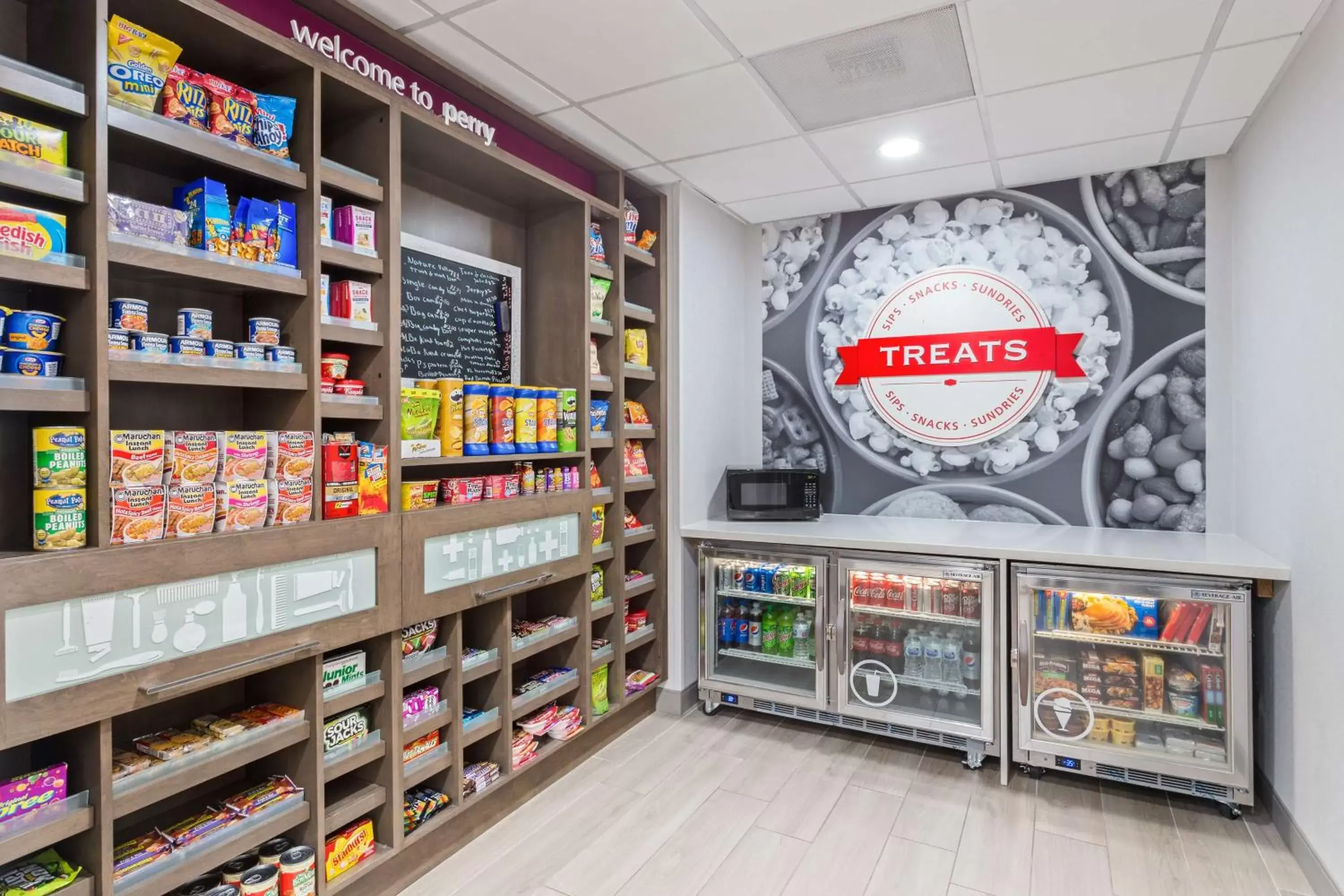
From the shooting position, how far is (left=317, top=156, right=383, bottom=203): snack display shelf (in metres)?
2.16

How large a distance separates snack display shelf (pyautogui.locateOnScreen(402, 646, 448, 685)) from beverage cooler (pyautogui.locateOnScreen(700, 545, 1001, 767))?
1.59 m

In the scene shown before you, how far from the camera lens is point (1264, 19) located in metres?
2.25

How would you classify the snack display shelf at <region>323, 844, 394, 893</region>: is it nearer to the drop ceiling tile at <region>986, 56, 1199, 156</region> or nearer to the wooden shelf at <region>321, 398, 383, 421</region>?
the wooden shelf at <region>321, 398, 383, 421</region>

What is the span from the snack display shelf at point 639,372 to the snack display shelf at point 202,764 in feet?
6.68

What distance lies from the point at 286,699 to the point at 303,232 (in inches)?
53.1

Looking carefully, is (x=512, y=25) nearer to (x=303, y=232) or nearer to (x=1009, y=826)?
(x=303, y=232)

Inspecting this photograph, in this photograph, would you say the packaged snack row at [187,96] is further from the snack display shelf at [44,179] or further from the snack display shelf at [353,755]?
the snack display shelf at [353,755]

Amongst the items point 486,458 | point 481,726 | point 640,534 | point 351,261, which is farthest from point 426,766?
point 351,261

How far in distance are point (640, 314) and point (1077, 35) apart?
6.74 ft

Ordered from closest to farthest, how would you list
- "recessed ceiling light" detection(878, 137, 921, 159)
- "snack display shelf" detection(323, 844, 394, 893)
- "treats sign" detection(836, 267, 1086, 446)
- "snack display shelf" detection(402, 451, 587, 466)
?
1. "snack display shelf" detection(323, 844, 394, 893)
2. "snack display shelf" detection(402, 451, 587, 466)
3. "recessed ceiling light" detection(878, 137, 921, 159)
4. "treats sign" detection(836, 267, 1086, 446)

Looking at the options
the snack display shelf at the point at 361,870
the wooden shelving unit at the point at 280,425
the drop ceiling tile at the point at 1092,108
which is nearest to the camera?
the wooden shelving unit at the point at 280,425

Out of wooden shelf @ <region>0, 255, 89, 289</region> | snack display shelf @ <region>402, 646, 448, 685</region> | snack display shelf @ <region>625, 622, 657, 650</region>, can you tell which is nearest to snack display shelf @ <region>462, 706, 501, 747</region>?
snack display shelf @ <region>402, 646, 448, 685</region>

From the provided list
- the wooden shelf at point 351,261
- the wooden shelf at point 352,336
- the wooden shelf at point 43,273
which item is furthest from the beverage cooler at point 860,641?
the wooden shelf at point 43,273

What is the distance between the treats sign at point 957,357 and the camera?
387cm
